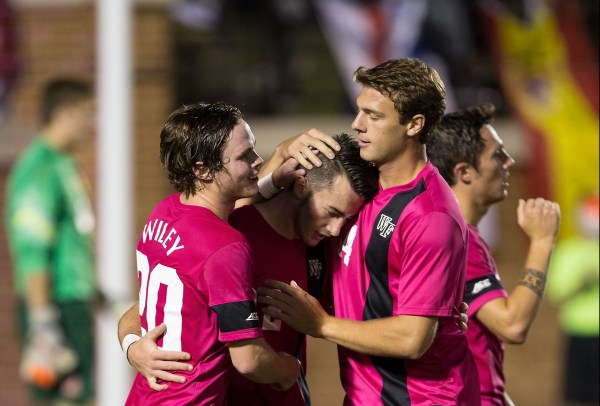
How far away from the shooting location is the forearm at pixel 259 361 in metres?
3.15

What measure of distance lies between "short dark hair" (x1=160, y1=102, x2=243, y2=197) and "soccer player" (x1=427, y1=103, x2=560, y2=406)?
3.21 ft

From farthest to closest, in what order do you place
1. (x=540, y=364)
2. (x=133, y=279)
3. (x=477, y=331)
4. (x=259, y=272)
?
(x=540, y=364), (x=133, y=279), (x=477, y=331), (x=259, y=272)

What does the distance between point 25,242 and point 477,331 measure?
12.0ft

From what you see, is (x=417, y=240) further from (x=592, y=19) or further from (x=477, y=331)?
(x=592, y=19)

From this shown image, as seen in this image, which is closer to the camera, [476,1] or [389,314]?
[389,314]

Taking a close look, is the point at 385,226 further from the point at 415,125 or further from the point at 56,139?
the point at 56,139

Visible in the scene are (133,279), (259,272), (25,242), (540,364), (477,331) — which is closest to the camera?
(259,272)

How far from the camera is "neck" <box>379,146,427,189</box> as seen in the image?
3.39 meters

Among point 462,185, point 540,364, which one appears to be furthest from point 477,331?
point 540,364

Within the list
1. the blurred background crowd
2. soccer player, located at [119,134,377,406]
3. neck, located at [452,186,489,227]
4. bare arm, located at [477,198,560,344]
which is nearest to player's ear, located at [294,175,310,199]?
soccer player, located at [119,134,377,406]

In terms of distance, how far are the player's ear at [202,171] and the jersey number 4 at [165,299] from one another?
309 millimetres

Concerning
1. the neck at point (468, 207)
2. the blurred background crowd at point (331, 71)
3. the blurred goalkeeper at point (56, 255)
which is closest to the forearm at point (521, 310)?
the neck at point (468, 207)

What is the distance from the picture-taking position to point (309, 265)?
3.60 metres

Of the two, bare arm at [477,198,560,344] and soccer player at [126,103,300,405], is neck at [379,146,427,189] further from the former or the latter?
bare arm at [477,198,560,344]
